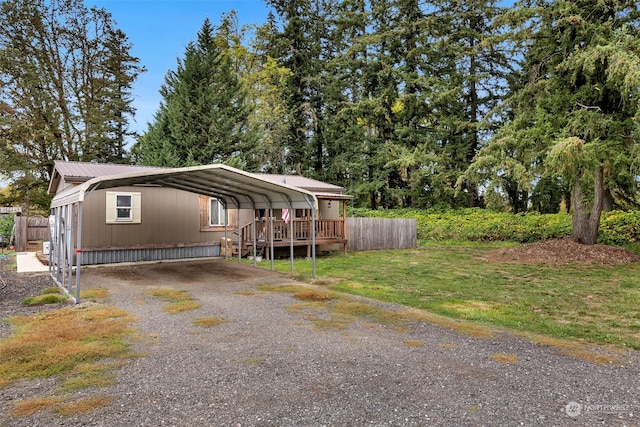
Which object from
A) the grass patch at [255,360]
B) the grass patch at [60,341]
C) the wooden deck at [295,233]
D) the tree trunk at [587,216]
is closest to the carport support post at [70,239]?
the grass patch at [60,341]

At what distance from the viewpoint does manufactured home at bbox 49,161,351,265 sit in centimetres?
1074

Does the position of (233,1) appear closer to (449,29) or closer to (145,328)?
(449,29)

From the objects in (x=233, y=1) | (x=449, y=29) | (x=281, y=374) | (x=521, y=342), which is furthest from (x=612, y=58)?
(x=233, y=1)

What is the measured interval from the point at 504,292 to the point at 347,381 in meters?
5.50

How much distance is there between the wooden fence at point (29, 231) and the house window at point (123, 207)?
7171 mm

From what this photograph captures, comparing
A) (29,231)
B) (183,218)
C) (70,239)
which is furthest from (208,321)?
(29,231)

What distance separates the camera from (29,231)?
18.1 m

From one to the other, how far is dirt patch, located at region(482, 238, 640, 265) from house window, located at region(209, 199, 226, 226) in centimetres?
971

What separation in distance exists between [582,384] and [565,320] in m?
2.58

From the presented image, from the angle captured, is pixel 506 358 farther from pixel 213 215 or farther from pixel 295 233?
pixel 213 215

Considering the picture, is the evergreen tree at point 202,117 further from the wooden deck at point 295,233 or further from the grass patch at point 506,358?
the grass patch at point 506,358

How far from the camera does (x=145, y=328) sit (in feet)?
17.5

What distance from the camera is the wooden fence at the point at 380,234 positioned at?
16.6 metres

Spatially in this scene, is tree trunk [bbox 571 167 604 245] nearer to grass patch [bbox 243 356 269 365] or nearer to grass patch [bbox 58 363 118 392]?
grass patch [bbox 243 356 269 365]
